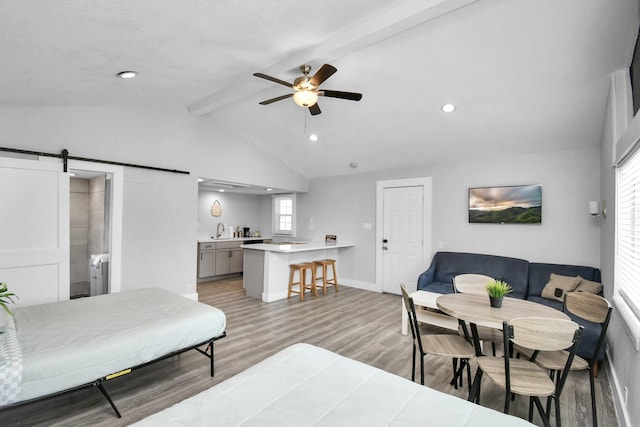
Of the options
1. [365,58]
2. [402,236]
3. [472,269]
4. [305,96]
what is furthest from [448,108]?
[402,236]

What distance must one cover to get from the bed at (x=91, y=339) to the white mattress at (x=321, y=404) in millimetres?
1127

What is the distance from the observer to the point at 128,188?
4.21m

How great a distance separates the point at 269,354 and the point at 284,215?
4.98m

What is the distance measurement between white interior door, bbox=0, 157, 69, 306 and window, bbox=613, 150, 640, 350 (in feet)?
16.5

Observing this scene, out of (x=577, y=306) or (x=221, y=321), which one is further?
(x=221, y=321)

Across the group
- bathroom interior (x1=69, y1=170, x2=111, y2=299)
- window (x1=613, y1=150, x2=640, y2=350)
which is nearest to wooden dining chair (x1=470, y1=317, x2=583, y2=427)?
window (x1=613, y1=150, x2=640, y2=350)

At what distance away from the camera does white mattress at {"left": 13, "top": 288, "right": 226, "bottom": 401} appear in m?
1.87

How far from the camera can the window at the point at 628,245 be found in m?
2.13

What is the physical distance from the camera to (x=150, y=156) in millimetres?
4438

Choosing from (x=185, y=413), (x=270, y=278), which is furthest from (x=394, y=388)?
(x=270, y=278)

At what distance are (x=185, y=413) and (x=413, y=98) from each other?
3.79 m

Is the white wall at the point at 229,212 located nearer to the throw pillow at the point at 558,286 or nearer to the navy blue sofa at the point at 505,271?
the navy blue sofa at the point at 505,271

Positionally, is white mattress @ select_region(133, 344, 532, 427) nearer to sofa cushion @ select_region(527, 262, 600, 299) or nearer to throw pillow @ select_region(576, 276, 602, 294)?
throw pillow @ select_region(576, 276, 602, 294)

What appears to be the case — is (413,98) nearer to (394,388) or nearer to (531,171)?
(531,171)
